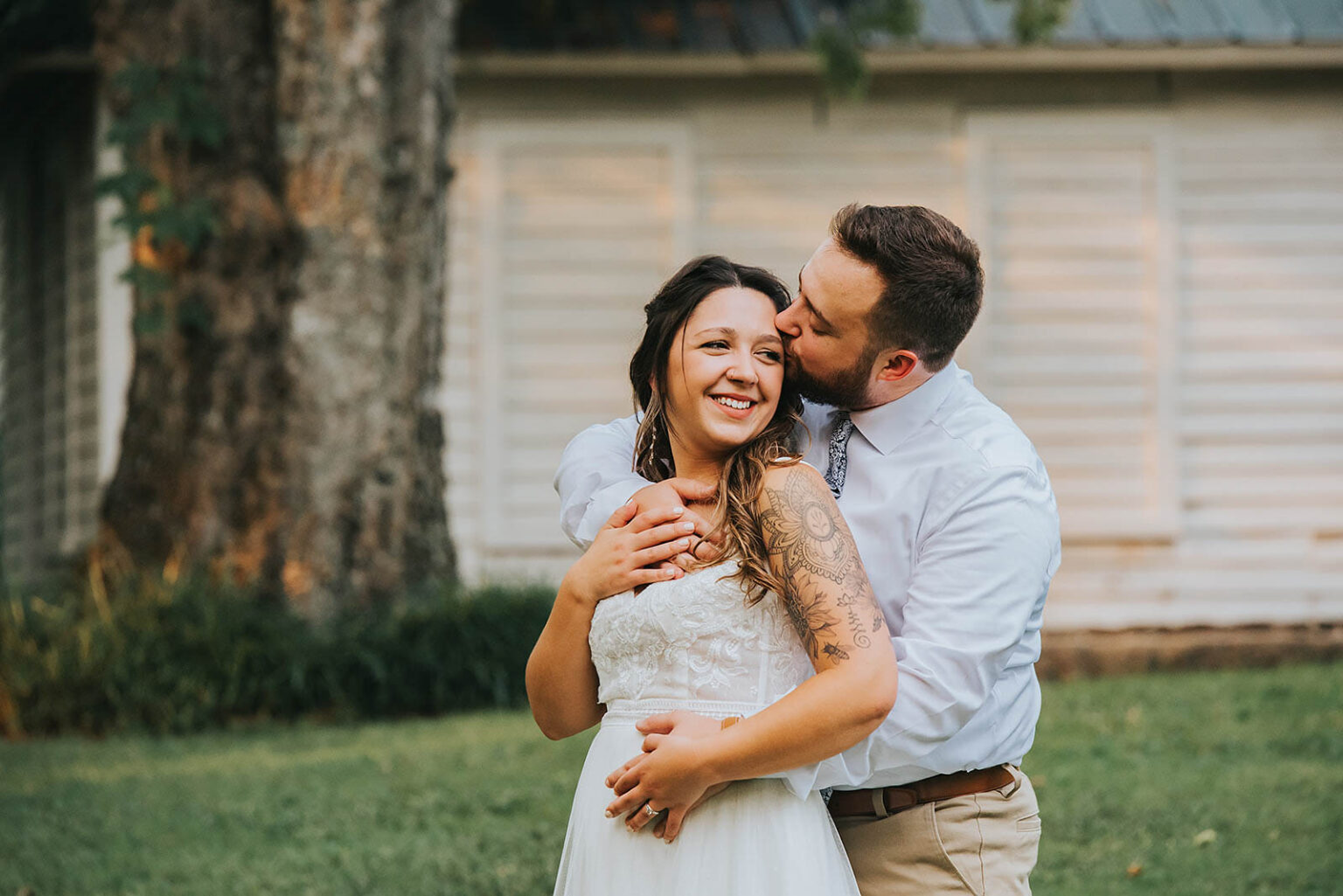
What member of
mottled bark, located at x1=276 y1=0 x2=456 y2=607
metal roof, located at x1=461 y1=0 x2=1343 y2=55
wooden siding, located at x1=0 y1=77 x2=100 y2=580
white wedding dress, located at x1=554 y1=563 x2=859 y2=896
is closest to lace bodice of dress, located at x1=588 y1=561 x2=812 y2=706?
white wedding dress, located at x1=554 y1=563 x2=859 y2=896

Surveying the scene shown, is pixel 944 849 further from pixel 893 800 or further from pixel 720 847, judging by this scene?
pixel 720 847

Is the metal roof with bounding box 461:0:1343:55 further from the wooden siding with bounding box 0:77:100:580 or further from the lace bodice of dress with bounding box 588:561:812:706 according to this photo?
the lace bodice of dress with bounding box 588:561:812:706

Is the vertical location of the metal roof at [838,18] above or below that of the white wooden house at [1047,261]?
above

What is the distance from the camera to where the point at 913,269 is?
278cm

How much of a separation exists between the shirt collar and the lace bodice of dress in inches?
17.9

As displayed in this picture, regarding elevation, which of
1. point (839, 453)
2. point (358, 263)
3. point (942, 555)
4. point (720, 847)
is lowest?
point (720, 847)

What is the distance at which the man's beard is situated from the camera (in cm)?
285

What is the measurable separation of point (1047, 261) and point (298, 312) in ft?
16.8

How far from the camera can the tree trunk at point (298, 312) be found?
777 centimetres

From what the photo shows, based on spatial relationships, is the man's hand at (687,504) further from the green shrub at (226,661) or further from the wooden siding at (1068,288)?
the wooden siding at (1068,288)

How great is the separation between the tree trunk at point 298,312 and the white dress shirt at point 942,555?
4.94 m

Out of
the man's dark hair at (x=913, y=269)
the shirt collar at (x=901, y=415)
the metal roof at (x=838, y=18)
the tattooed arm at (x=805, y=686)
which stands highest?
the metal roof at (x=838, y=18)

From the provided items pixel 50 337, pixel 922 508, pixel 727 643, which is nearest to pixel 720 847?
pixel 727 643

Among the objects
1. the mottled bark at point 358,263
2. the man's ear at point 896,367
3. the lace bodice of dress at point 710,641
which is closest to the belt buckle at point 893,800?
the lace bodice of dress at point 710,641
